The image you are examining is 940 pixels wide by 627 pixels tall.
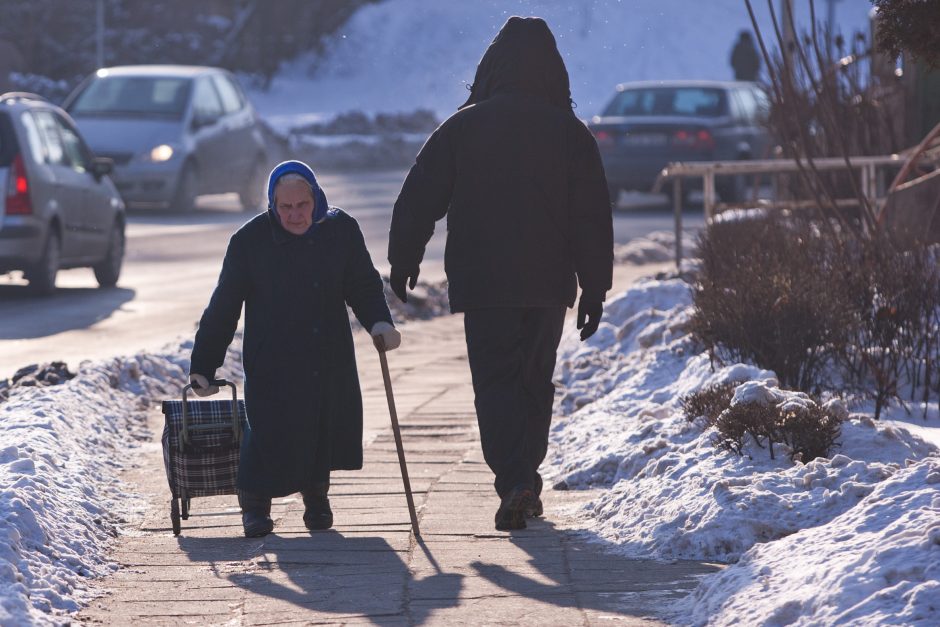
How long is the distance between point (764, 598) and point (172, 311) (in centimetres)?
907

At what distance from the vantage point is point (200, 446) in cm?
573

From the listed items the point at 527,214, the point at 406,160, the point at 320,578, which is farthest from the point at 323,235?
the point at 406,160

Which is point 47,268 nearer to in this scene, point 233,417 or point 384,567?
point 233,417

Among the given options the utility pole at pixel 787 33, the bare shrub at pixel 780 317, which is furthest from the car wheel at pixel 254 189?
the bare shrub at pixel 780 317

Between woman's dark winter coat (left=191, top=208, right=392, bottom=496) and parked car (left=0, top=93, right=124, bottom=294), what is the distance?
7461mm

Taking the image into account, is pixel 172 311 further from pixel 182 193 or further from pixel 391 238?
pixel 182 193

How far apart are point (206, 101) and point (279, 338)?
16.3 m

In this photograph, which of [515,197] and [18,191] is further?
[18,191]

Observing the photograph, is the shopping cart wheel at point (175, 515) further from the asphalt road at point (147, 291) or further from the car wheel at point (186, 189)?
the car wheel at point (186, 189)

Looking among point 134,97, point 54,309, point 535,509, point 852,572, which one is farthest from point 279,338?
point 134,97

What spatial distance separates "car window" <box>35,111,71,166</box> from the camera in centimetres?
1361

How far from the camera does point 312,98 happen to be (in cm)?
6266

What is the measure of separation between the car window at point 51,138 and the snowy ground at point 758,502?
6779mm

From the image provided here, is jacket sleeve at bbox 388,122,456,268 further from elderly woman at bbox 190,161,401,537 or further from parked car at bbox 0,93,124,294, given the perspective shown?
parked car at bbox 0,93,124,294
